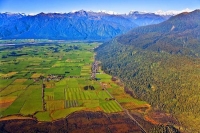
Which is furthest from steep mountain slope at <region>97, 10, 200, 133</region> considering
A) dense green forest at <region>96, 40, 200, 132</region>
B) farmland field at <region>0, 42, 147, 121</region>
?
farmland field at <region>0, 42, 147, 121</region>

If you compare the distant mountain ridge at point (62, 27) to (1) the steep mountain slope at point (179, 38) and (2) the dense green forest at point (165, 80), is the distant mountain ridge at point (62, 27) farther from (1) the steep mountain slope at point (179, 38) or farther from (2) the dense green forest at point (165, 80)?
(2) the dense green forest at point (165, 80)

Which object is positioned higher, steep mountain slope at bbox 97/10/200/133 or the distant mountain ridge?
the distant mountain ridge

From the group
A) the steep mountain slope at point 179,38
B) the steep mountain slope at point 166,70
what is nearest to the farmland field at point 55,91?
the steep mountain slope at point 166,70

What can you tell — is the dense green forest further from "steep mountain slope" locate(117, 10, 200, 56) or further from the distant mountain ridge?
the distant mountain ridge

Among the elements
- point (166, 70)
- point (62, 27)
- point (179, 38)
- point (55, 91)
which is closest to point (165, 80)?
point (166, 70)

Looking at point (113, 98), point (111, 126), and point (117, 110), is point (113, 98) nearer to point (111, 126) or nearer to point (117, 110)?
point (117, 110)

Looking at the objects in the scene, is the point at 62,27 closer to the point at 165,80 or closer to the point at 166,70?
the point at 166,70

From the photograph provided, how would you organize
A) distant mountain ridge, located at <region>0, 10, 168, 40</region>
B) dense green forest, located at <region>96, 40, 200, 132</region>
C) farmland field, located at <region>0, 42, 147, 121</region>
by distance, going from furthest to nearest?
1. distant mountain ridge, located at <region>0, 10, 168, 40</region>
2. farmland field, located at <region>0, 42, 147, 121</region>
3. dense green forest, located at <region>96, 40, 200, 132</region>
